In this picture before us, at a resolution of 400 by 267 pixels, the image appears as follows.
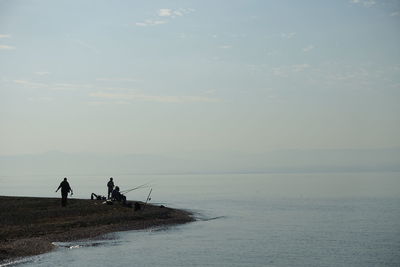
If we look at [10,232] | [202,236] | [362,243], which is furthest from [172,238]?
[362,243]

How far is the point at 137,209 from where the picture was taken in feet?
137

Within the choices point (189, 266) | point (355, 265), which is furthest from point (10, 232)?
point (355, 265)

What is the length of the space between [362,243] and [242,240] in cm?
750

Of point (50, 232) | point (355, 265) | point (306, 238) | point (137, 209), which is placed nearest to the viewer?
point (355, 265)

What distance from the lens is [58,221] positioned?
1323 inches

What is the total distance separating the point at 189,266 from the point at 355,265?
8.30m

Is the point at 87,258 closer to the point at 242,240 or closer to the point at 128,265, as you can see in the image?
the point at 128,265

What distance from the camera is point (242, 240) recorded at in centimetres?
3148

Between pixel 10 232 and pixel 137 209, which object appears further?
pixel 137 209

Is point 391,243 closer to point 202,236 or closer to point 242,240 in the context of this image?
point 242,240

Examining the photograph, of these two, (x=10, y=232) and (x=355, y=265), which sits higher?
(x=10, y=232)

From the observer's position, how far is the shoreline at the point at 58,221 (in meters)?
25.3

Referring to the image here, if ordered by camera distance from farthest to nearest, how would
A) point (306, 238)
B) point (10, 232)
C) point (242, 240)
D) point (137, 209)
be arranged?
1. point (137, 209)
2. point (306, 238)
3. point (242, 240)
4. point (10, 232)

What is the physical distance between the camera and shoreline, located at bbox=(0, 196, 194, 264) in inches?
998
